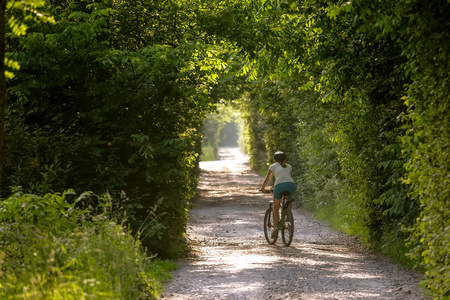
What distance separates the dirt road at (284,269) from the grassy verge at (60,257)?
1.45m

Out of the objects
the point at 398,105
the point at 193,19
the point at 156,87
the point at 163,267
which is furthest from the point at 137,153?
the point at 398,105

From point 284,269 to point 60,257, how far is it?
469cm

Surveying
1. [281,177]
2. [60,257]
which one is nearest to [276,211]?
[281,177]

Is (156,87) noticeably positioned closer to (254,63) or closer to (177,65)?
(177,65)

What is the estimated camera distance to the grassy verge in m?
5.40

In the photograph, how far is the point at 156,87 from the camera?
11.1m

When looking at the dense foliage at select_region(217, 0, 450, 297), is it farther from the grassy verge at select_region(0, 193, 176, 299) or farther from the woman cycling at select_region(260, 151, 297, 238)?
the grassy verge at select_region(0, 193, 176, 299)

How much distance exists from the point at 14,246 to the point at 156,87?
17.1ft

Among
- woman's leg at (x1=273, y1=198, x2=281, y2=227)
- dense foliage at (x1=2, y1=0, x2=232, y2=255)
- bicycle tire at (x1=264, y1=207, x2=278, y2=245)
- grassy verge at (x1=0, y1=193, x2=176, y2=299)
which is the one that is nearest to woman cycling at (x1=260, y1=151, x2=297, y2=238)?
woman's leg at (x1=273, y1=198, x2=281, y2=227)

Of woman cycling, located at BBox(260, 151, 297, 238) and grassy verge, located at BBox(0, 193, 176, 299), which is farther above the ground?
woman cycling, located at BBox(260, 151, 297, 238)

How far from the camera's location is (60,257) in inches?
232

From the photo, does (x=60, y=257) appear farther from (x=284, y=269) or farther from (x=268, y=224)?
(x=268, y=224)

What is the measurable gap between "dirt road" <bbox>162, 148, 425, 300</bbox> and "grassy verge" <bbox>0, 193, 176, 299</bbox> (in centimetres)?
145

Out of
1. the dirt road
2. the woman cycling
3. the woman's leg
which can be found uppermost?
the woman cycling
